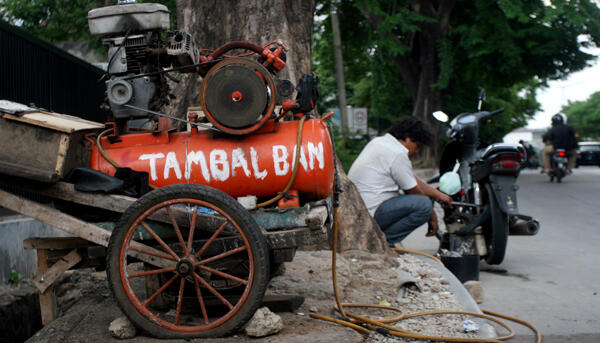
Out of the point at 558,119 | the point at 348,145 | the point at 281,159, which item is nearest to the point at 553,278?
the point at 281,159

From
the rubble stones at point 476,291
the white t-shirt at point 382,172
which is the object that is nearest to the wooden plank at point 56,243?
the rubble stones at point 476,291

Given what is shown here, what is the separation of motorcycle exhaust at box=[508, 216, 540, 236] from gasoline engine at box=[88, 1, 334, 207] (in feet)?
10.6

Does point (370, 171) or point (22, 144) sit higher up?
point (22, 144)

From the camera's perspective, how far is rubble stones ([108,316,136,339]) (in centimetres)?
318

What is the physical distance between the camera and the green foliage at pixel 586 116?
277ft

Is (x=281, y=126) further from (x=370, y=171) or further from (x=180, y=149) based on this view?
(x=370, y=171)

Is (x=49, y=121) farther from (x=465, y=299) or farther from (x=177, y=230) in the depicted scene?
(x=465, y=299)

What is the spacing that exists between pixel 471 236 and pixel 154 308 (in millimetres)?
3702

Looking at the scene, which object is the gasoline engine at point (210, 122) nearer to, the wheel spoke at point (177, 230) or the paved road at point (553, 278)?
the wheel spoke at point (177, 230)

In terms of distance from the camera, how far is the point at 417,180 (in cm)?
630

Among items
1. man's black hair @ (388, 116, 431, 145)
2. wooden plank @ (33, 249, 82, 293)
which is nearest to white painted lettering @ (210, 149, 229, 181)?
wooden plank @ (33, 249, 82, 293)

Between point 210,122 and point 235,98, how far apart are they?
239 millimetres

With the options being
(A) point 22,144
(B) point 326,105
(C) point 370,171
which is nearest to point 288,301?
(A) point 22,144

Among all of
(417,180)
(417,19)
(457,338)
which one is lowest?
(457,338)
